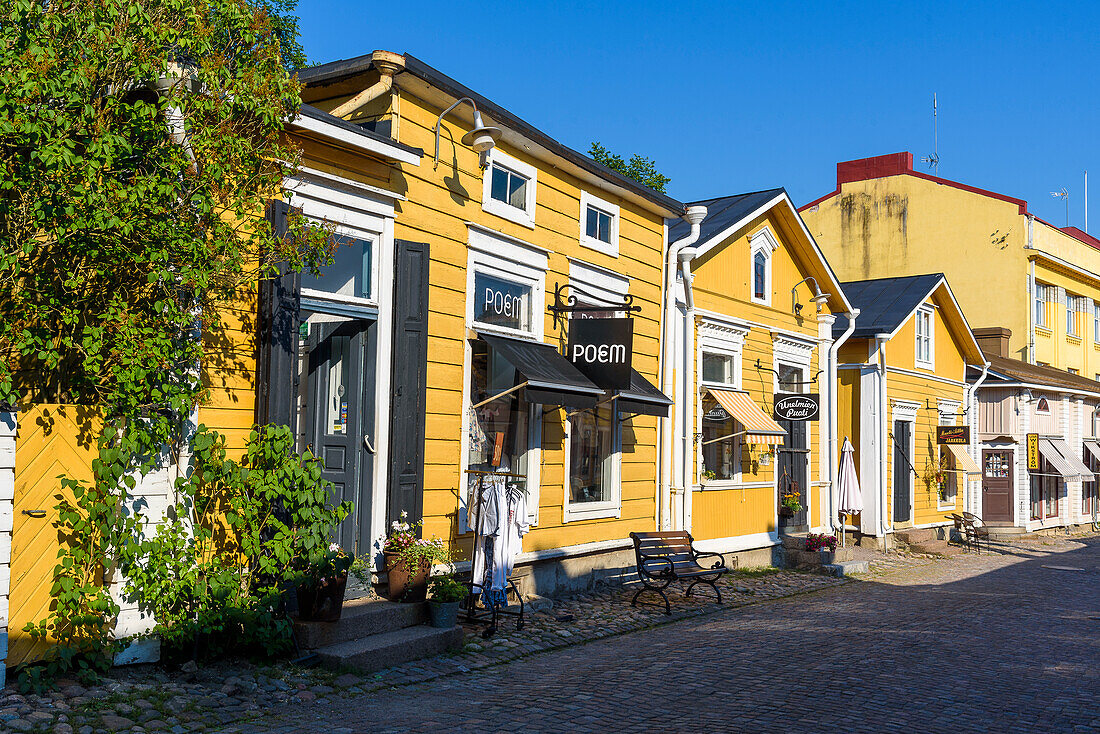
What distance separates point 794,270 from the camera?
18453 millimetres

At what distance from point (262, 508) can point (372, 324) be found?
2229 mm

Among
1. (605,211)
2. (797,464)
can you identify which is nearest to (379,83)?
(605,211)

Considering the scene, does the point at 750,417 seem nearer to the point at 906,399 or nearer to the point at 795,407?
the point at 795,407

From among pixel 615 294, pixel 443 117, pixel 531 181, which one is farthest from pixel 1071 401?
pixel 443 117

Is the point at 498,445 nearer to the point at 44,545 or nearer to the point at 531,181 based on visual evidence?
the point at 531,181

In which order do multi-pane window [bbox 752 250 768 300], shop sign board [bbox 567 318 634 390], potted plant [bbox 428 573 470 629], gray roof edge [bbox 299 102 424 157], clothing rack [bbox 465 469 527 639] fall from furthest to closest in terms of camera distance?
1. multi-pane window [bbox 752 250 768 300]
2. shop sign board [bbox 567 318 634 390]
3. clothing rack [bbox 465 469 527 639]
4. potted plant [bbox 428 573 470 629]
5. gray roof edge [bbox 299 102 424 157]

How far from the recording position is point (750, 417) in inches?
610

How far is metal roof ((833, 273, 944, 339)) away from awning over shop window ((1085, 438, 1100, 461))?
10373mm

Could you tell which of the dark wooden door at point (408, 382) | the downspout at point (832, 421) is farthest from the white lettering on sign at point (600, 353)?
the downspout at point (832, 421)

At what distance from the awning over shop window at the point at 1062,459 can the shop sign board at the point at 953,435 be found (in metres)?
4.93

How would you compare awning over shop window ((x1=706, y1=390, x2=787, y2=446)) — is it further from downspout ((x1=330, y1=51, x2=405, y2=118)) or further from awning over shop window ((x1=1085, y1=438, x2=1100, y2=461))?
awning over shop window ((x1=1085, y1=438, x2=1100, y2=461))

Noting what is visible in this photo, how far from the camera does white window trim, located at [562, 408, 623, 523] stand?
40.8 feet

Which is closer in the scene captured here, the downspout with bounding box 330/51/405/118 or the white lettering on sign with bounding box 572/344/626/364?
the downspout with bounding box 330/51/405/118

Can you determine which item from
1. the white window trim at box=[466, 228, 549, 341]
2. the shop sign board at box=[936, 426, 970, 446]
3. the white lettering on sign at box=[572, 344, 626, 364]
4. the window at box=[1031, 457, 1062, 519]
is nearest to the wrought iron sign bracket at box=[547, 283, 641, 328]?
the white window trim at box=[466, 228, 549, 341]
